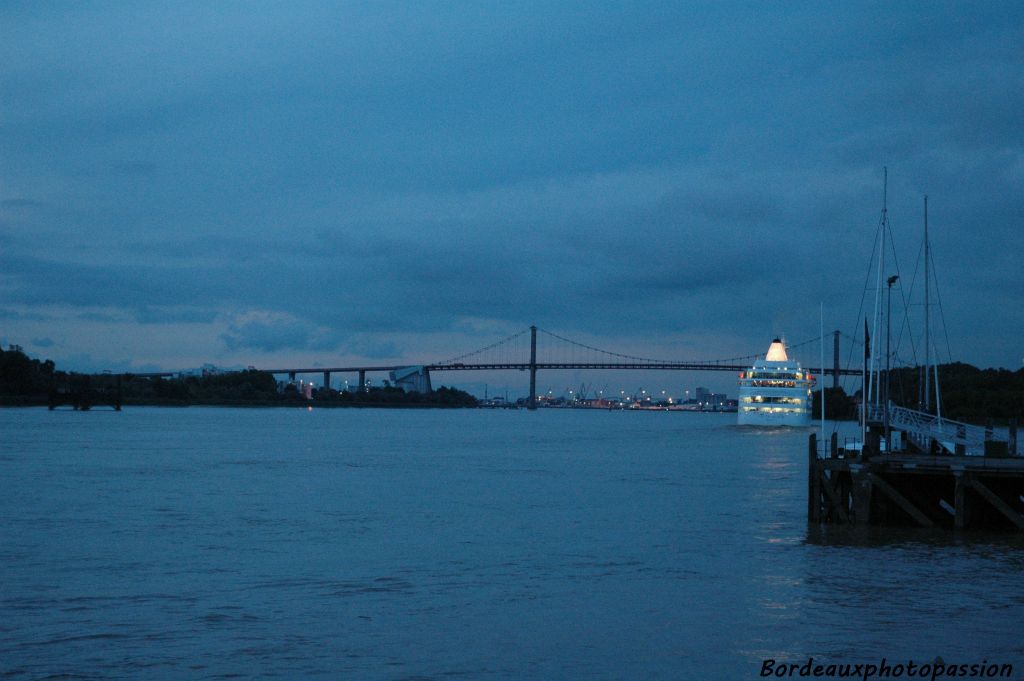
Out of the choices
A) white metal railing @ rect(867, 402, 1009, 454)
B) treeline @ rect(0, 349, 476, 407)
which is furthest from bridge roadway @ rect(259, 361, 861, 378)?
white metal railing @ rect(867, 402, 1009, 454)

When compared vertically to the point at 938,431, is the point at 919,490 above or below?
below

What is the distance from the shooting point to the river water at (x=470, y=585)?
13602 millimetres

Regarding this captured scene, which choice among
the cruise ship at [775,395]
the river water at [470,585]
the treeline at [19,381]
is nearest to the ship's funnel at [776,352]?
the cruise ship at [775,395]

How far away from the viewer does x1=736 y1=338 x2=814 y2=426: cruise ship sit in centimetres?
9869

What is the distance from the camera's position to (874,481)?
79.9 feet

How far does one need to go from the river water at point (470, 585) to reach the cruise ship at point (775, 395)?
63.2 meters

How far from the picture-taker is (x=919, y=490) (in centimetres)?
2517

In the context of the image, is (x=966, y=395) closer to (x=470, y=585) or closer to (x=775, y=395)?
(x=775, y=395)

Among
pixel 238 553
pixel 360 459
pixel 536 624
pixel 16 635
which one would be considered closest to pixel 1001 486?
pixel 536 624

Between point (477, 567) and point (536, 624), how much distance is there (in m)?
4.98

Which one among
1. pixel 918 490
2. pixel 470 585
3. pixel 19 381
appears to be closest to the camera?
pixel 470 585

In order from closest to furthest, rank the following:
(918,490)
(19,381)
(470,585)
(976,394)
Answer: (470,585) < (918,490) < (976,394) < (19,381)

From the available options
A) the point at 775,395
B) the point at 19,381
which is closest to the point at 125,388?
the point at 19,381

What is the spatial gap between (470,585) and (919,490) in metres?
11.4
